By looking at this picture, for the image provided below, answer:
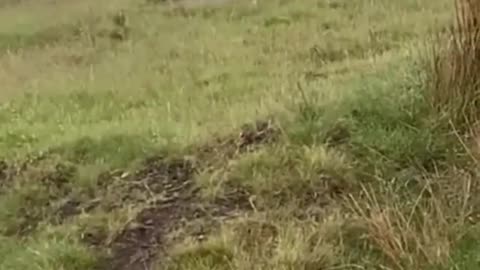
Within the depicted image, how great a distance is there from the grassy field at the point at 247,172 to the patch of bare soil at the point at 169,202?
0.03 feet

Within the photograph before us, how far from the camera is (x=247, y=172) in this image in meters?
5.32

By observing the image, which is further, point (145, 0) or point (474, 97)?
point (145, 0)

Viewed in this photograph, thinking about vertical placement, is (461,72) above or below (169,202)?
above

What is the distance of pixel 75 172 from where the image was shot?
607 cm

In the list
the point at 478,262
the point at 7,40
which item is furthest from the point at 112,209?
the point at 7,40

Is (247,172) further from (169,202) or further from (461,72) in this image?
(461,72)

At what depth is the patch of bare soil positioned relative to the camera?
4.88 m

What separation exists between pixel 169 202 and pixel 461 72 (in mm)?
1578

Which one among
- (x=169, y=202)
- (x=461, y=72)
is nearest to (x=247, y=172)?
(x=169, y=202)

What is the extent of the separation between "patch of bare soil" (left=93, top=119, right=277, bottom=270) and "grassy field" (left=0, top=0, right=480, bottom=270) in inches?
0.4

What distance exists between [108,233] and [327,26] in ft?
20.8

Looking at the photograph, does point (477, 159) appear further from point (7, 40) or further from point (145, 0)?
point (145, 0)

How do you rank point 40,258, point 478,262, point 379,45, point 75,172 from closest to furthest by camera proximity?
point 478,262, point 40,258, point 75,172, point 379,45

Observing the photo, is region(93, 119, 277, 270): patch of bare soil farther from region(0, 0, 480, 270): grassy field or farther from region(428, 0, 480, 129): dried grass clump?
region(428, 0, 480, 129): dried grass clump
